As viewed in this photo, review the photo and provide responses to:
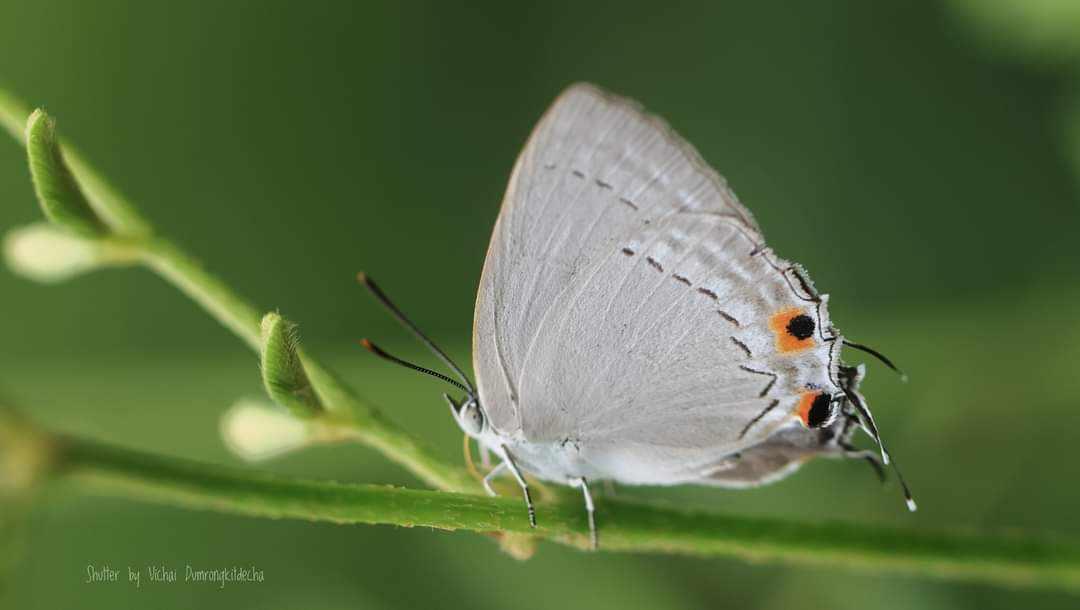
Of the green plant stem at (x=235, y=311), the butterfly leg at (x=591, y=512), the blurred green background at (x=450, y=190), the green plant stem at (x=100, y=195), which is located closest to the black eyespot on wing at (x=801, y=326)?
the butterfly leg at (x=591, y=512)

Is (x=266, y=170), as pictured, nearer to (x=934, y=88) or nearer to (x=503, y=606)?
(x=503, y=606)

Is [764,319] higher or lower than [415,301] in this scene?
lower

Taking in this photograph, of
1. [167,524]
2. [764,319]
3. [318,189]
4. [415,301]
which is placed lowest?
[764,319]

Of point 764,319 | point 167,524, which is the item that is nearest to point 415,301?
point 167,524

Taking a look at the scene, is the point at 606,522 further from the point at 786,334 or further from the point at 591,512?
the point at 786,334

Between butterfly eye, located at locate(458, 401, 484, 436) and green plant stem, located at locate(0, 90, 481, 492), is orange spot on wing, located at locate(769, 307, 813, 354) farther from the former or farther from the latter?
green plant stem, located at locate(0, 90, 481, 492)

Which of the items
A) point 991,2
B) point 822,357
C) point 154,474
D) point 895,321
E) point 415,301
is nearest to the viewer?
point 154,474

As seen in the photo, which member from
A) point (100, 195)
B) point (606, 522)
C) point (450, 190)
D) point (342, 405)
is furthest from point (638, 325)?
point (450, 190)

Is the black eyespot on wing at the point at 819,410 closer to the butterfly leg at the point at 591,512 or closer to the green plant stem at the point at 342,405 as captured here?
the butterfly leg at the point at 591,512
